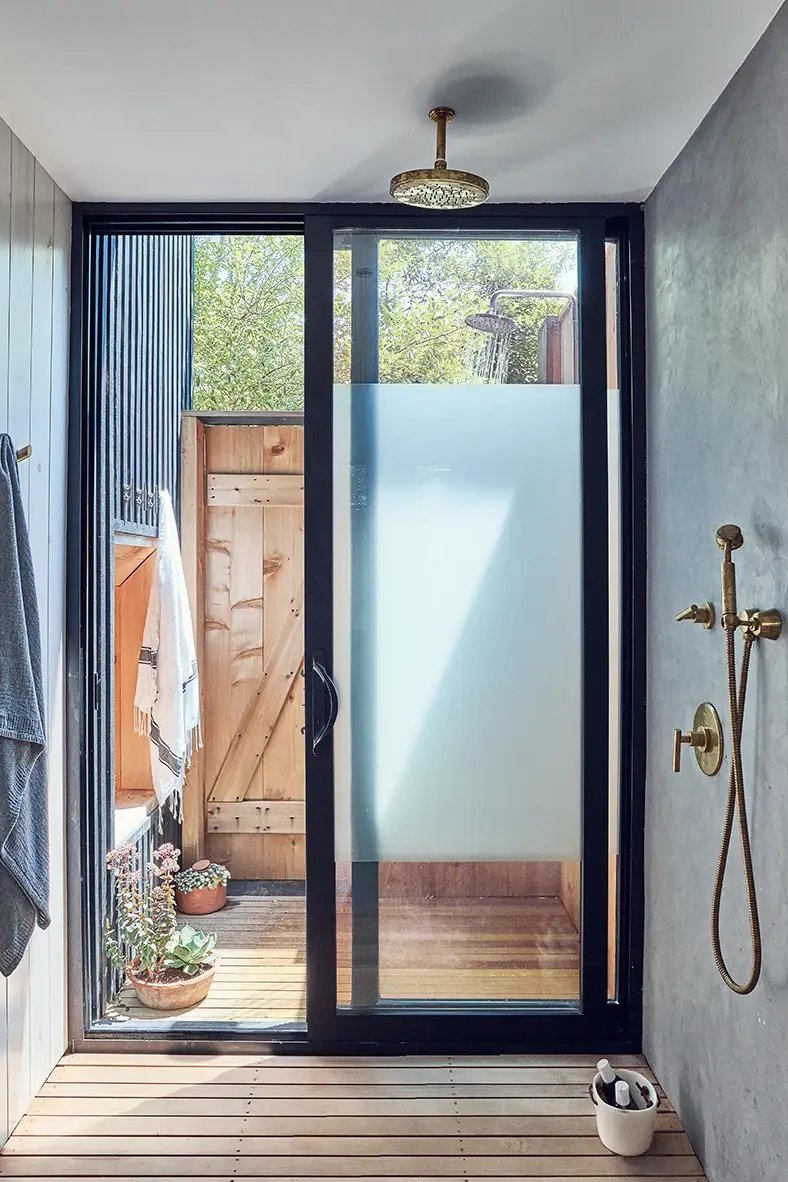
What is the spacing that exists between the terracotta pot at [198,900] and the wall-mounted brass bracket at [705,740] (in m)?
2.31

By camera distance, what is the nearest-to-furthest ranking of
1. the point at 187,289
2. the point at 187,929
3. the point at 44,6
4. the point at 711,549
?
the point at 44,6
the point at 711,549
the point at 187,929
the point at 187,289

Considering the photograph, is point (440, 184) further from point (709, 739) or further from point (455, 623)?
point (709, 739)

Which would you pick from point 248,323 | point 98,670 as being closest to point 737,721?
point 98,670

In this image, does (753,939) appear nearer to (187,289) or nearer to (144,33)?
(144,33)

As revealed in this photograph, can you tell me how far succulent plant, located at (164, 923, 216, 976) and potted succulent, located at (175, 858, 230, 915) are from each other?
82cm

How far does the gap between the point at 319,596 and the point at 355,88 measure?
1206mm

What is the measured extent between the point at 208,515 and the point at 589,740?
2.24 m

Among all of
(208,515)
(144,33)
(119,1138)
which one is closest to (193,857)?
(208,515)

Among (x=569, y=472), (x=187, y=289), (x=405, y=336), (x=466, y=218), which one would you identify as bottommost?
(x=569, y=472)

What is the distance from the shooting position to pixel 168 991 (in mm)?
2732

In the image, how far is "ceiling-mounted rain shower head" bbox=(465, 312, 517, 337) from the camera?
8.20ft

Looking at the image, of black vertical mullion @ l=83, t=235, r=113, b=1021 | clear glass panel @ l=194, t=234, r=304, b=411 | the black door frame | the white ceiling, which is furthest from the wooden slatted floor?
clear glass panel @ l=194, t=234, r=304, b=411

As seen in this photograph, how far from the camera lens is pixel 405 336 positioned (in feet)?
8.20

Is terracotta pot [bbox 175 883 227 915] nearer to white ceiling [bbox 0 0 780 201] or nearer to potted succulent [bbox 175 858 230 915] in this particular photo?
potted succulent [bbox 175 858 230 915]
